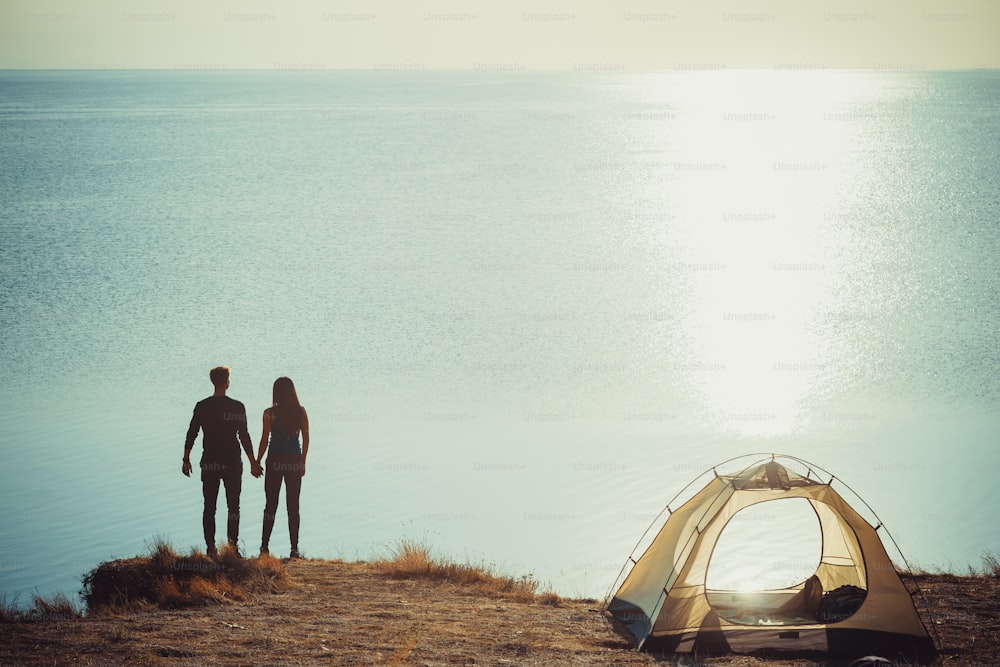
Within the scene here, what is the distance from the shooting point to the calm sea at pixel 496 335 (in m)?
20.0

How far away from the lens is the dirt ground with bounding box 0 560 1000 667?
8.18 metres

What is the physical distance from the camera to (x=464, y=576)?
11195 millimetres

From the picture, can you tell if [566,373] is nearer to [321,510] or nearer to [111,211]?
[321,510]

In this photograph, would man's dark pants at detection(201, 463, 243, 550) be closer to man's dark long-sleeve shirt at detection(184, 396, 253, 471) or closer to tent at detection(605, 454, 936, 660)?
man's dark long-sleeve shirt at detection(184, 396, 253, 471)

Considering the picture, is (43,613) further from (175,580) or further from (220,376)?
(220,376)

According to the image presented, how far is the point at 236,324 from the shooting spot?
39188 millimetres

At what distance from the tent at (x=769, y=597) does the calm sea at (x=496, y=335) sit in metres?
5.66

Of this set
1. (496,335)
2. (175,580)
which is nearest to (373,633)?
(175,580)

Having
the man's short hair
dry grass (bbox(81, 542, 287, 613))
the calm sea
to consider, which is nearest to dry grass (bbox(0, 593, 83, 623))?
dry grass (bbox(81, 542, 287, 613))

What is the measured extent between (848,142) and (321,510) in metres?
92.0

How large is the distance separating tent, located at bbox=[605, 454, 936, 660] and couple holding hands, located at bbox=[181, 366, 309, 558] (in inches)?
140

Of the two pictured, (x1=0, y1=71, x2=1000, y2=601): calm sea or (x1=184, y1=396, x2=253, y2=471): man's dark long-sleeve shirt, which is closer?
(x1=184, y1=396, x2=253, y2=471): man's dark long-sleeve shirt

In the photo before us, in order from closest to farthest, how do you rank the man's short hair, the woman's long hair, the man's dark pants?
the man's short hair
the man's dark pants
the woman's long hair

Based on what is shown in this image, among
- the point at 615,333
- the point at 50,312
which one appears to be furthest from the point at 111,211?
the point at 615,333
